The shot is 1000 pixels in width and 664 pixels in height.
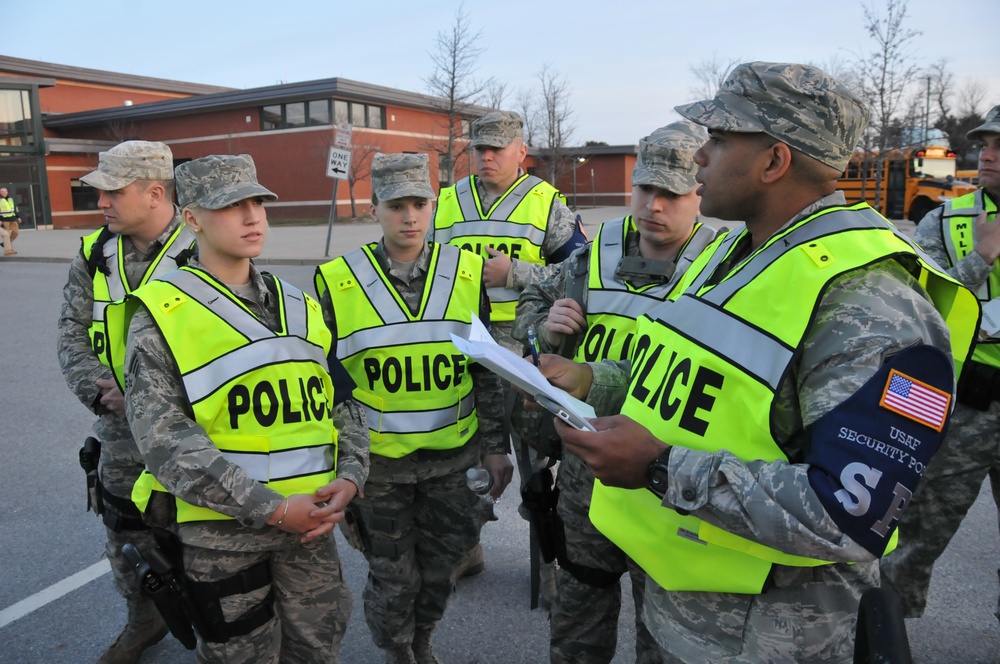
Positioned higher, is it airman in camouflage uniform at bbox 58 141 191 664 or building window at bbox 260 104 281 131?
building window at bbox 260 104 281 131

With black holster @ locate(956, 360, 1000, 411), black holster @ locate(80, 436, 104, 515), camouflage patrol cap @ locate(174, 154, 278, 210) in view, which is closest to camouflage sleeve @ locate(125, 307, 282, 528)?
camouflage patrol cap @ locate(174, 154, 278, 210)

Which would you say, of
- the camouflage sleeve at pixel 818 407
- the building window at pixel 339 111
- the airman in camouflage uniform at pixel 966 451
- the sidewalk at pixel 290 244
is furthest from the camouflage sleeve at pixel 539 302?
the building window at pixel 339 111

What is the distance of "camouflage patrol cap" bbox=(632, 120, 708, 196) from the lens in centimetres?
272

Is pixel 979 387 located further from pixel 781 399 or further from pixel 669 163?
pixel 781 399

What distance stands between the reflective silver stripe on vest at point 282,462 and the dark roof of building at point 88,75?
2220 inches

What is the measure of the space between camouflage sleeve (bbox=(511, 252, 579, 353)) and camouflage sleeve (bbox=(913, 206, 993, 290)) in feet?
5.37

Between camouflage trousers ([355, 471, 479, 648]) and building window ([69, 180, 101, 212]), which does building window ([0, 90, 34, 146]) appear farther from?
camouflage trousers ([355, 471, 479, 648])

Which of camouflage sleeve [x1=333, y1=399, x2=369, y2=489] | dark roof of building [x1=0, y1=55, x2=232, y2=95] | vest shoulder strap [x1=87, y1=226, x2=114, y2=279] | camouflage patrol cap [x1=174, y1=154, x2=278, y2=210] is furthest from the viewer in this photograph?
dark roof of building [x1=0, y1=55, x2=232, y2=95]

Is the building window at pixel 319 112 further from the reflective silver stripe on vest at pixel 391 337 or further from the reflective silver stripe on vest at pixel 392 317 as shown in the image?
the reflective silver stripe on vest at pixel 391 337

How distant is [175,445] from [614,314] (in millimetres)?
1575

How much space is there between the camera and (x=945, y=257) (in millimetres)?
3463

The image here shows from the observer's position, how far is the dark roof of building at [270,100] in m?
34.2

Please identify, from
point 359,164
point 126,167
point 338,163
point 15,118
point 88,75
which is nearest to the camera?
point 126,167

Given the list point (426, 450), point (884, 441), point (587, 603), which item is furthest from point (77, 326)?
point (884, 441)
